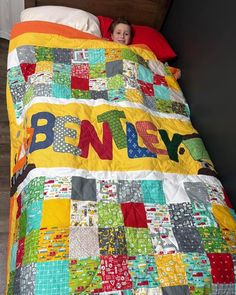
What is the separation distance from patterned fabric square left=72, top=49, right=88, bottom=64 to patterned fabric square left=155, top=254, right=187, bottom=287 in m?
1.08

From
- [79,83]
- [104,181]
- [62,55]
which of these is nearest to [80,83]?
[79,83]

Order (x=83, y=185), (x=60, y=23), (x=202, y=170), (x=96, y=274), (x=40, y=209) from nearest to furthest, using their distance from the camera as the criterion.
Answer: (x=96, y=274), (x=40, y=209), (x=83, y=185), (x=202, y=170), (x=60, y=23)

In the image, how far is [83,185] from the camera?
1133mm

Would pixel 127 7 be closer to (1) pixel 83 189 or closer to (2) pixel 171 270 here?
(1) pixel 83 189

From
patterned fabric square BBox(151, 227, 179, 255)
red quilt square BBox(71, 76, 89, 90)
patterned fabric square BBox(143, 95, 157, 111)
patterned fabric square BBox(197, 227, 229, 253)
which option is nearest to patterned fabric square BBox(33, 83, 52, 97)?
red quilt square BBox(71, 76, 89, 90)

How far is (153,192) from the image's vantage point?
1200mm

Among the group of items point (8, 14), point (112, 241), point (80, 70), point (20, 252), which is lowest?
point (20, 252)

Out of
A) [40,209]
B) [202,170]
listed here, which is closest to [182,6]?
[202,170]

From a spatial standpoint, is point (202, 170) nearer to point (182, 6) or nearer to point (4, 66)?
point (182, 6)

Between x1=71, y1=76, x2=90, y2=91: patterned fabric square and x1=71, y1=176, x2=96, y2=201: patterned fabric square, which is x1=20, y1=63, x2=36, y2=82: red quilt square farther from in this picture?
x1=71, y1=176, x2=96, y2=201: patterned fabric square

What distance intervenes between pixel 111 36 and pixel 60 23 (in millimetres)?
358

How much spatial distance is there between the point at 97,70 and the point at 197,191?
83 cm

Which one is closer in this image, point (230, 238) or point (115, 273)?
point (115, 273)

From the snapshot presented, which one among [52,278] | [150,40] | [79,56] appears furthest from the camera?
[150,40]
